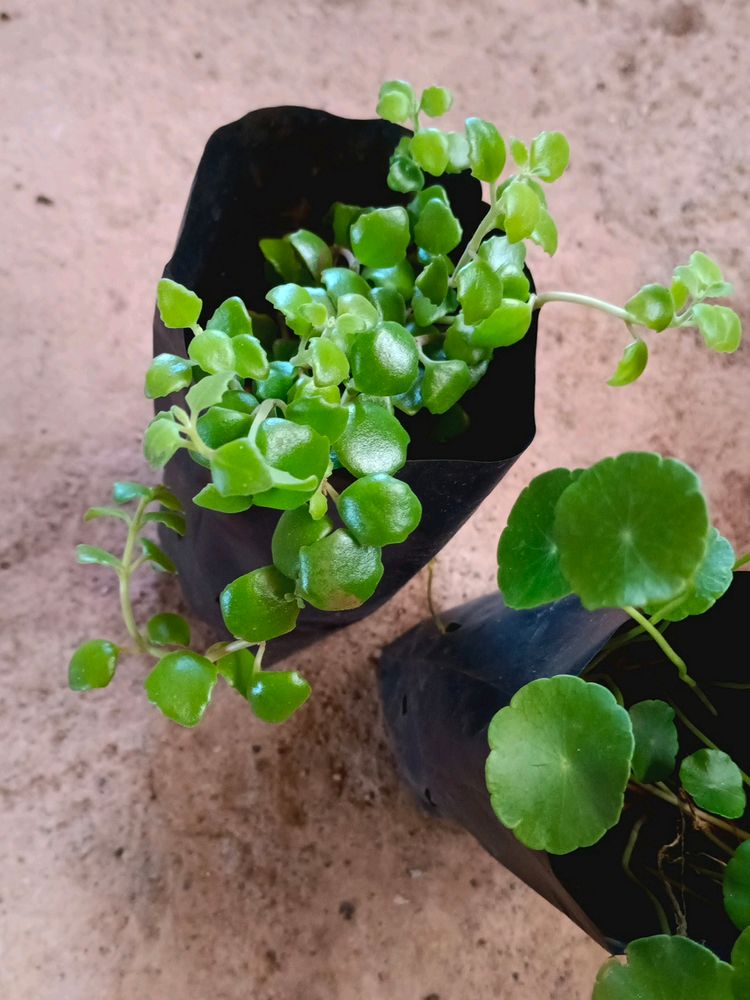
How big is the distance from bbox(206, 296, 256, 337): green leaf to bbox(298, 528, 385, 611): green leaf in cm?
13

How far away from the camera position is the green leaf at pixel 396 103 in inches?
23.1

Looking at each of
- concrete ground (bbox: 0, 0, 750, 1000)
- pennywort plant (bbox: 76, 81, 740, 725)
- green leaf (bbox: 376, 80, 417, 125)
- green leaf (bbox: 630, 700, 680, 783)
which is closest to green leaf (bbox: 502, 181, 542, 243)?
pennywort plant (bbox: 76, 81, 740, 725)

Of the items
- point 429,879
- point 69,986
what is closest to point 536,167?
point 429,879

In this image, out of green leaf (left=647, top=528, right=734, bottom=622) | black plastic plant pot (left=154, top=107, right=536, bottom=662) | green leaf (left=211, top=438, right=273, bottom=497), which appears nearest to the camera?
green leaf (left=211, top=438, right=273, bottom=497)

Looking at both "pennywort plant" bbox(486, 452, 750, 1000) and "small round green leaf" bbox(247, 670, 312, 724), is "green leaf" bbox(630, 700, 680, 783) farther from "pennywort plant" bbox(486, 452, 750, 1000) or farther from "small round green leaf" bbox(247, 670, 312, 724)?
"small round green leaf" bbox(247, 670, 312, 724)

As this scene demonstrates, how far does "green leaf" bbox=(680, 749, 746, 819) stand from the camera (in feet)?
1.76

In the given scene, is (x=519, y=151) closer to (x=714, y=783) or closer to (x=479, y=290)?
(x=479, y=290)

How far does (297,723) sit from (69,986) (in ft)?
1.01

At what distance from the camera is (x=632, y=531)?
1.46ft

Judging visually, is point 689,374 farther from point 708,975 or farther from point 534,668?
point 708,975

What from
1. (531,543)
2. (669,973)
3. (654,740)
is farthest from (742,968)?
(531,543)

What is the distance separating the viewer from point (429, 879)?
0.91 meters

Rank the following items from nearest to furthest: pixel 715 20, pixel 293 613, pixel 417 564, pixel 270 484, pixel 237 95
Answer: pixel 270 484 → pixel 293 613 → pixel 417 564 → pixel 237 95 → pixel 715 20

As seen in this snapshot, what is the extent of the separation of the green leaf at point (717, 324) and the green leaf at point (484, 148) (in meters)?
0.15
